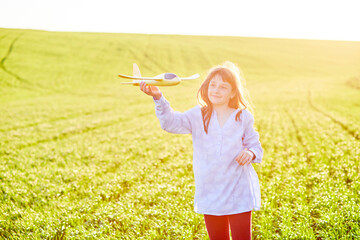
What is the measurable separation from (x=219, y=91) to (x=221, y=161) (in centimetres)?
82

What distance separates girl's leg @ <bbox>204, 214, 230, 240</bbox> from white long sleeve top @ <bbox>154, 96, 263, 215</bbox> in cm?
23

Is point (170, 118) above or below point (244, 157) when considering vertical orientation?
above

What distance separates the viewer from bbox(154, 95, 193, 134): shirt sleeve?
3209 mm

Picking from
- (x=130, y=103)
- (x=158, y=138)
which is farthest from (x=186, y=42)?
(x=158, y=138)

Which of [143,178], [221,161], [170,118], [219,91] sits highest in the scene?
[219,91]

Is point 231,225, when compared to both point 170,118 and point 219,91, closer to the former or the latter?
point 170,118

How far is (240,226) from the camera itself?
3.17 meters

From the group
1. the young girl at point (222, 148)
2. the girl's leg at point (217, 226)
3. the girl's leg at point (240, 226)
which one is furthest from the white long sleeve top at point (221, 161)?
the girl's leg at point (217, 226)

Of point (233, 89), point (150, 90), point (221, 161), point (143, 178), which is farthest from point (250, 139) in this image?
point (143, 178)

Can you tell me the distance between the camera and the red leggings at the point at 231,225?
125 inches

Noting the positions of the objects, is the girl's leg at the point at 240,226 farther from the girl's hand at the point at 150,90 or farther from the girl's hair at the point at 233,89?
the girl's hand at the point at 150,90

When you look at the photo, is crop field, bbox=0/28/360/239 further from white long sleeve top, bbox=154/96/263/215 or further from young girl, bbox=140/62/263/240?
white long sleeve top, bbox=154/96/263/215

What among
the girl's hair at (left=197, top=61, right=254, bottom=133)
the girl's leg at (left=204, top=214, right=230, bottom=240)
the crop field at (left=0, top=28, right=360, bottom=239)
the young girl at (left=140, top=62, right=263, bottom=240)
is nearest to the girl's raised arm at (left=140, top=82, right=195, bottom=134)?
the young girl at (left=140, top=62, right=263, bottom=240)

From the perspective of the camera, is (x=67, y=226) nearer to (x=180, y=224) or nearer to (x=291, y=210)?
(x=180, y=224)
